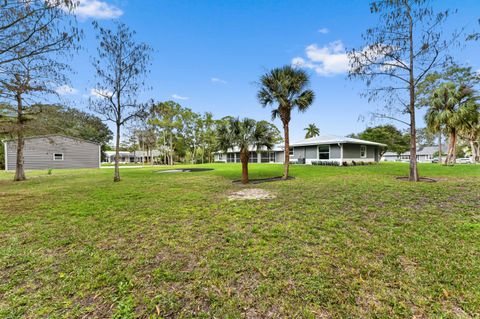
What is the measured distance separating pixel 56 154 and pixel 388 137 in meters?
49.7

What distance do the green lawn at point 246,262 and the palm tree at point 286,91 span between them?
6.48m

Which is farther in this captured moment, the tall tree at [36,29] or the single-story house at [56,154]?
the single-story house at [56,154]

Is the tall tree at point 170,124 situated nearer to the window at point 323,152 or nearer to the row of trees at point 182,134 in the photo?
the row of trees at point 182,134

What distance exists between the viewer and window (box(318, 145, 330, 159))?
2041 centimetres

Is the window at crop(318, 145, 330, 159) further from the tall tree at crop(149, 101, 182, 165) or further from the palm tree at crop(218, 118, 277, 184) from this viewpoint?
the tall tree at crop(149, 101, 182, 165)

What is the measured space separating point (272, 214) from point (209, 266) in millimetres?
2284

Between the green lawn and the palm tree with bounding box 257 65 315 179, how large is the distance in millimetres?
6479

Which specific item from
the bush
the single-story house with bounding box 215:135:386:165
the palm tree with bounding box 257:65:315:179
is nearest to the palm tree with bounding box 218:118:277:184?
the palm tree with bounding box 257:65:315:179

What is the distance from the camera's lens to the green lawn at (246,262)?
1.98 meters

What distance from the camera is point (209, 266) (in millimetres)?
2646

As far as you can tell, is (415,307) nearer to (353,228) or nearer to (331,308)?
(331,308)

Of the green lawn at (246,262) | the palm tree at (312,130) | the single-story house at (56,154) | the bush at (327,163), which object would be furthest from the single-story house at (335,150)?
the palm tree at (312,130)

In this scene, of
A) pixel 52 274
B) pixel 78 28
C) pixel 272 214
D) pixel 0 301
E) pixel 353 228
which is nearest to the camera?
pixel 0 301

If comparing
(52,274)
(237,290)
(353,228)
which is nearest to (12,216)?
(52,274)
